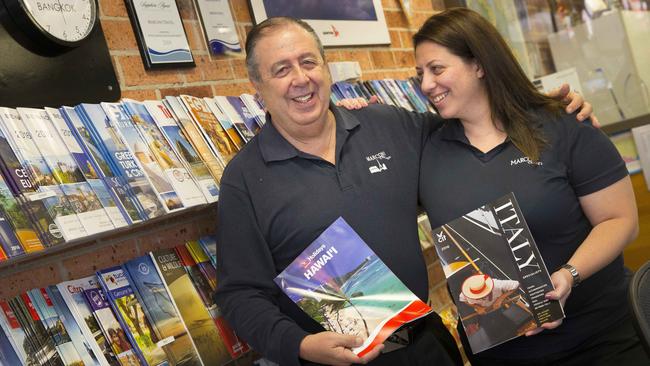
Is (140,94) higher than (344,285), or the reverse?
(140,94)

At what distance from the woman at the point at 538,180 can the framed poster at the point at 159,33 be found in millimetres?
961

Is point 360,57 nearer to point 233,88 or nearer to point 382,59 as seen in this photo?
point 382,59

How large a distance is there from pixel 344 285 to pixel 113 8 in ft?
4.24

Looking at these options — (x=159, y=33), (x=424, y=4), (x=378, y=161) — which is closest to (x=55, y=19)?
(x=159, y=33)

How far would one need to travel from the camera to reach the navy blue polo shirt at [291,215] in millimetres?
2107

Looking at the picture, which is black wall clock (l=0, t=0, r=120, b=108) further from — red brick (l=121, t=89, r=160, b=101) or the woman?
the woman

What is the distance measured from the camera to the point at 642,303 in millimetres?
1427

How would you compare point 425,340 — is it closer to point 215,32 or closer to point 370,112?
point 370,112

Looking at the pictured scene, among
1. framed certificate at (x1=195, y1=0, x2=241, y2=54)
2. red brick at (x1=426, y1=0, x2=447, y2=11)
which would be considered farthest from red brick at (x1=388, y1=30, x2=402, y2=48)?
framed certificate at (x1=195, y1=0, x2=241, y2=54)

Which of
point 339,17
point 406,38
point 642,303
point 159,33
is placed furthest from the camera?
point 406,38

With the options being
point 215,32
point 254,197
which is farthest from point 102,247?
point 215,32

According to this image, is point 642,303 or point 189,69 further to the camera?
point 189,69

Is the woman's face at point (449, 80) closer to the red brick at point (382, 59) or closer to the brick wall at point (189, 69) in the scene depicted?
the brick wall at point (189, 69)

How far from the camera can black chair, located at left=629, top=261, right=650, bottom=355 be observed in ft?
4.46
